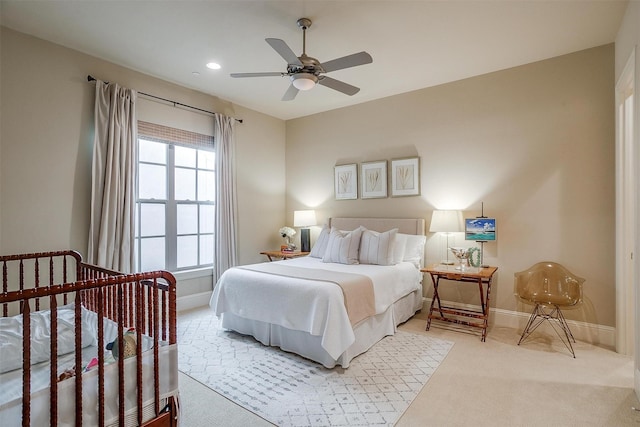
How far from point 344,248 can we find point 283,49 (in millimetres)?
2367

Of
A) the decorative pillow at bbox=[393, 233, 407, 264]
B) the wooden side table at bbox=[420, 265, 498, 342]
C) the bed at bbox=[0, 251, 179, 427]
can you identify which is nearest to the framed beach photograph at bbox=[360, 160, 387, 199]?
the decorative pillow at bbox=[393, 233, 407, 264]

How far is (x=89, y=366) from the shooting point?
144 centimetres

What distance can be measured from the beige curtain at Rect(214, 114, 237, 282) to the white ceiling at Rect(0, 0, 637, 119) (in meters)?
0.94

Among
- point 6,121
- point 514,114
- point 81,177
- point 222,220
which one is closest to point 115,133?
point 81,177

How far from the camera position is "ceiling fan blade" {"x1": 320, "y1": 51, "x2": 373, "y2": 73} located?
249 cm

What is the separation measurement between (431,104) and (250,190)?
2959mm

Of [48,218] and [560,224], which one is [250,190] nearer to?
[48,218]

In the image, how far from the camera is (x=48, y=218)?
10.5ft

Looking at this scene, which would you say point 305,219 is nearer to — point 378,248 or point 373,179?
point 373,179

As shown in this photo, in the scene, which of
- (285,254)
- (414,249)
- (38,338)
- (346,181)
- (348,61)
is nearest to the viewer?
(38,338)

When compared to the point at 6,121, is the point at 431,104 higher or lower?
higher

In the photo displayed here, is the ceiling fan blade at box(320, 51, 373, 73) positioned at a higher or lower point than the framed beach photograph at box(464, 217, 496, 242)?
higher

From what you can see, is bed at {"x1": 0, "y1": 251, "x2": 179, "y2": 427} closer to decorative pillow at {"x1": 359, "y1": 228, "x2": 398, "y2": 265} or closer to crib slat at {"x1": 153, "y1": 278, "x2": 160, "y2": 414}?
crib slat at {"x1": 153, "y1": 278, "x2": 160, "y2": 414}

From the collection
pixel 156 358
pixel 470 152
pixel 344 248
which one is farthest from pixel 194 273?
pixel 470 152
